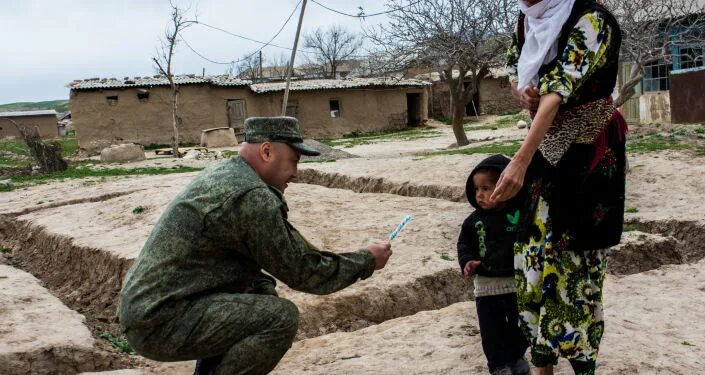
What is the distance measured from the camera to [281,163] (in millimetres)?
2688

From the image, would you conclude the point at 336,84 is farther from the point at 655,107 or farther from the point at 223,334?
the point at 223,334

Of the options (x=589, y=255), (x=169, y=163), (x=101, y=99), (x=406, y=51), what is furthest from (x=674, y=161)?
(x=101, y=99)

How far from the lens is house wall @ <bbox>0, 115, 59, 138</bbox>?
135 ft

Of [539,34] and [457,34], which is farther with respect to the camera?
[457,34]

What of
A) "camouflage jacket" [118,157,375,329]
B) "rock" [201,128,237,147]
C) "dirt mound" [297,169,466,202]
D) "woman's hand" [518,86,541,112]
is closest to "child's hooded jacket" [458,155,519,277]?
"woman's hand" [518,86,541,112]

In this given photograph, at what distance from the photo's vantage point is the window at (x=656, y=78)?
18.8 meters

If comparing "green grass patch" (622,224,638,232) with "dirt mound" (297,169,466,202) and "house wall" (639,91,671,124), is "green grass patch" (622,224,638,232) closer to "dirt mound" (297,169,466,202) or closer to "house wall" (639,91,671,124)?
"dirt mound" (297,169,466,202)

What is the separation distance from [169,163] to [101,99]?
9.74 meters

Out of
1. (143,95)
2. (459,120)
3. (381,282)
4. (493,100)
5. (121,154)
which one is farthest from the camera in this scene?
(493,100)

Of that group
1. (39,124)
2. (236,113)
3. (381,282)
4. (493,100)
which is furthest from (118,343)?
(39,124)

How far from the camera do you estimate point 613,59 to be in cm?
245

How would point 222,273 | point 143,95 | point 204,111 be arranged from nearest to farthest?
point 222,273 < point 143,95 < point 204,111

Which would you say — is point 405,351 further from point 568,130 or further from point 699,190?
point 699,190

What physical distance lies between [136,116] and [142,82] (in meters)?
1.30
